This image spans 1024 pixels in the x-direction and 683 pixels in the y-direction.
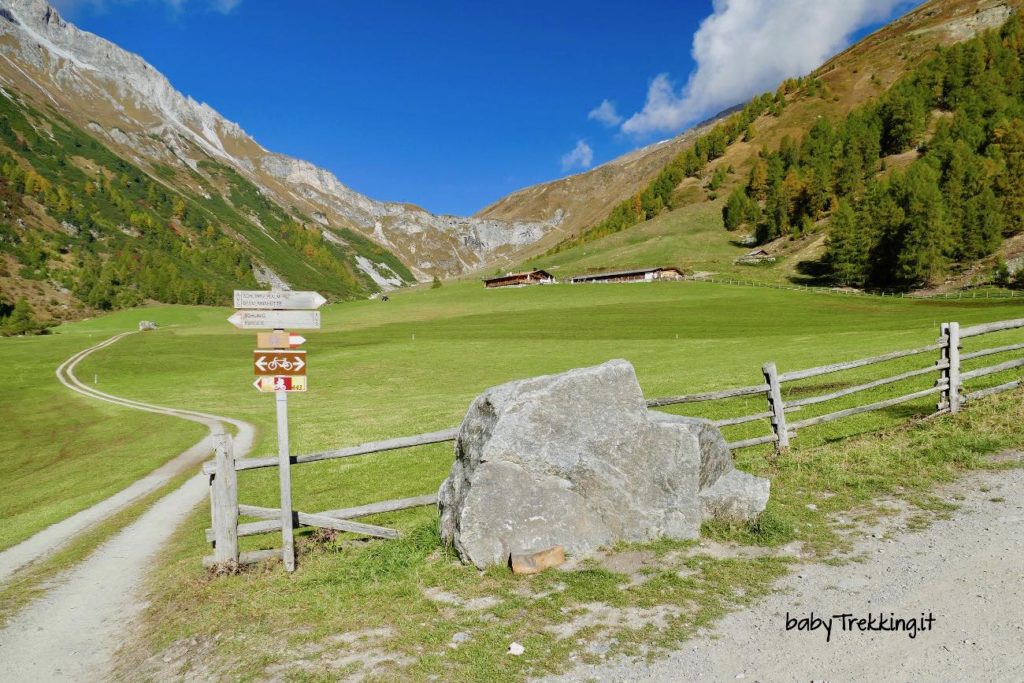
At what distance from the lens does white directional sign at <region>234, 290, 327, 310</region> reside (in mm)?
9266

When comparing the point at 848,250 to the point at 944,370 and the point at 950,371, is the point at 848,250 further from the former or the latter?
the point at 950,371

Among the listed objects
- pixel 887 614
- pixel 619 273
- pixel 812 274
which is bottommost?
pixel 887 614

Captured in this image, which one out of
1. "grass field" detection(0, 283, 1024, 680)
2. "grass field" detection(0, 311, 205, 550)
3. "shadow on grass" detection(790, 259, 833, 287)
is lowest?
"grass field" detection(0, 311, 205, 550)

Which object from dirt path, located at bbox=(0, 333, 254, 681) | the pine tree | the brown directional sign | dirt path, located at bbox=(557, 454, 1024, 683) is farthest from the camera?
the pine tree

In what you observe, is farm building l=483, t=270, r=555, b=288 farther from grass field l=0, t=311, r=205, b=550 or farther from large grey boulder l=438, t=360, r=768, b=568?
large grey boulder l=438, t=360, r=768, b=568

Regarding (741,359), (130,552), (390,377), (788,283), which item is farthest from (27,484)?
(788,283)

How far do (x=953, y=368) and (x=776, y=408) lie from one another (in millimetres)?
4895

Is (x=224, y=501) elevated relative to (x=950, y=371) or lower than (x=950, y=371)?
lower

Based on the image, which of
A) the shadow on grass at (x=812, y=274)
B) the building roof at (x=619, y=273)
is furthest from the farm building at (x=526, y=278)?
the shadow on grass at (x=812, y=274)

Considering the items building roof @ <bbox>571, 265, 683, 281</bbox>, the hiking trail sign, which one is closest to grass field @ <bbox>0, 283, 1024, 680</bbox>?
the hiking trail sign

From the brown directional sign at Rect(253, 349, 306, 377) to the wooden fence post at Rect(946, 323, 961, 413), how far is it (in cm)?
1572

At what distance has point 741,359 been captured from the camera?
36.2 metres

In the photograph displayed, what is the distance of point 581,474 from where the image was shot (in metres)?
8.90

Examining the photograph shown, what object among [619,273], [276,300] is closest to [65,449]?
[276,300]
